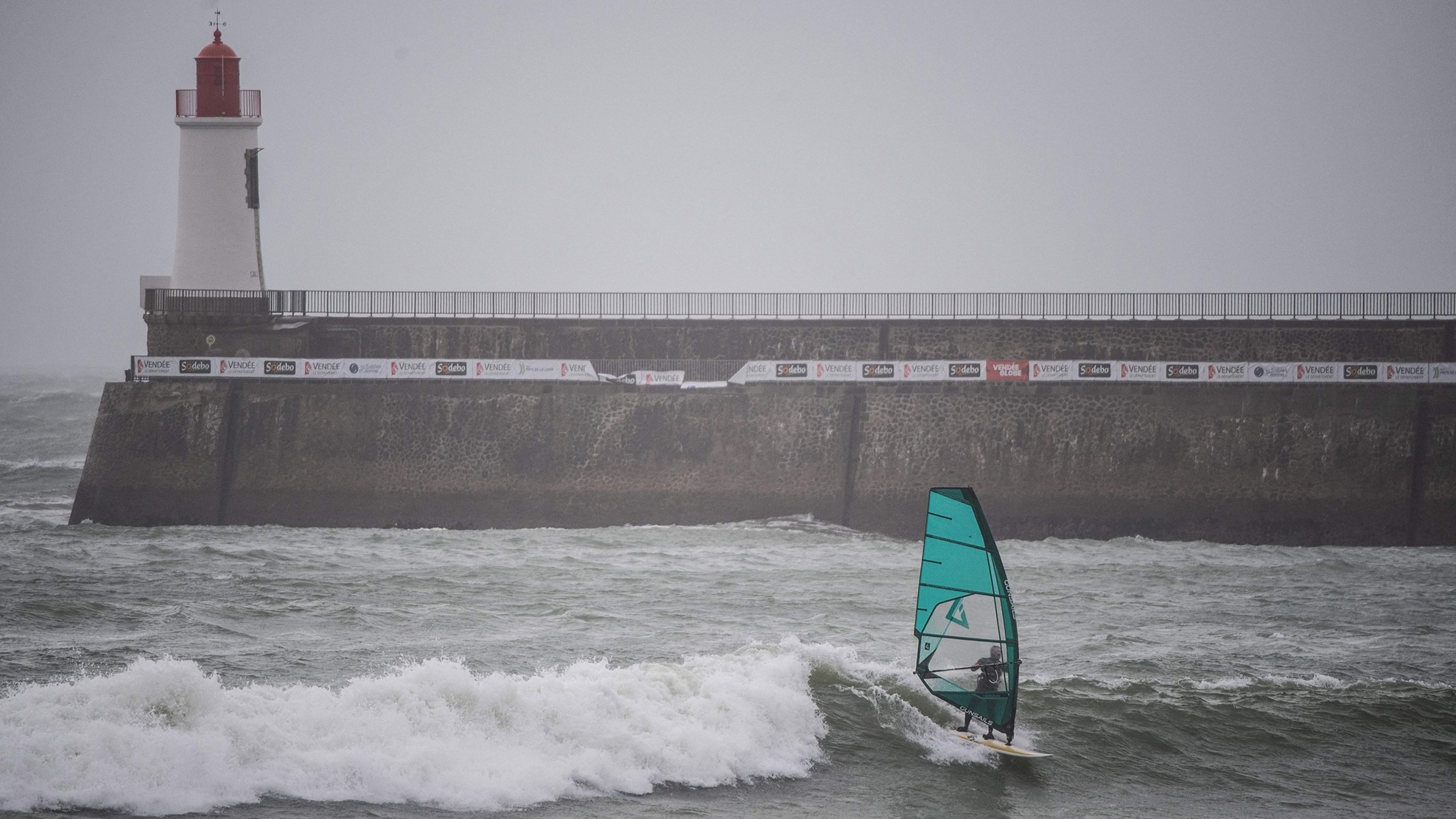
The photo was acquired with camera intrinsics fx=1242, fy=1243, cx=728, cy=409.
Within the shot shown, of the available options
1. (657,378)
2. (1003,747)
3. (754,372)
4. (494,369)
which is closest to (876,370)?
(754,372)

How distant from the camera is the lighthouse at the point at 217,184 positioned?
32969 millimetres

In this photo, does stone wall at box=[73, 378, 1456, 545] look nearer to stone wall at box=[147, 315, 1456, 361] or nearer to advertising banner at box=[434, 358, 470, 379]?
advertising banner at box=[434, 358, 470, 379]

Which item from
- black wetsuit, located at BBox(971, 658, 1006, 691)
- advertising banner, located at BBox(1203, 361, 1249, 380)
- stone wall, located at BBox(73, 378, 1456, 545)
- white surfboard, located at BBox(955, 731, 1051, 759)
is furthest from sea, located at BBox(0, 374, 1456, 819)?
advertising banner, located at BBox(1203, 361, 1249, 380)

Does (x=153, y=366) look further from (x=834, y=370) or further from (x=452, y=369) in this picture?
(x=834, y=370)

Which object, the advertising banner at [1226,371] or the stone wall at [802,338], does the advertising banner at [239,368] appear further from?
the advertising banner at [1226,371]

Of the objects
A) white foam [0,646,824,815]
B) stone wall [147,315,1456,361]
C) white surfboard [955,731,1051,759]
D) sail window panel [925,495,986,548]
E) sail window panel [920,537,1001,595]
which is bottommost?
white surfboard [955,731,1051,759]

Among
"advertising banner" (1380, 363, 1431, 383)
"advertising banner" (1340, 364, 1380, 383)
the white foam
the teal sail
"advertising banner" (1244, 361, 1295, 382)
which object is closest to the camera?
the white foam

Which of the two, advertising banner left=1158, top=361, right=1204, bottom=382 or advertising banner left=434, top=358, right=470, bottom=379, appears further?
advertising banner left=434, top=358, right=470, bottom=379

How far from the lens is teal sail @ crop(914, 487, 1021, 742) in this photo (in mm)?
12008

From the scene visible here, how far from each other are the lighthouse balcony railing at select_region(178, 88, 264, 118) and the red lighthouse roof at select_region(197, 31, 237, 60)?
1.00m

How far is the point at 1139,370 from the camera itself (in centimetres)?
3081

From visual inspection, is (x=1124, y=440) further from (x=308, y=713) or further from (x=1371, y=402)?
(x=308, y=713)

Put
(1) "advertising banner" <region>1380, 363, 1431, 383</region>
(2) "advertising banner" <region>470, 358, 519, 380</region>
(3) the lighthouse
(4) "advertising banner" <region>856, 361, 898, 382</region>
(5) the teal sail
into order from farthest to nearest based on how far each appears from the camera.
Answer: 1. (3) the lighthouse
2. (2) "advertising banner" <region>470, 358, 519, 380</region>
3. (4) "advertising banner" <region>856, 361, 898, 382</region>
4. (1) "advertising banner" <region>1380, 363, 1431, 383</region>
5. (5) the teal sail

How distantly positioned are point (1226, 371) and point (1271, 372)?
105 cm
